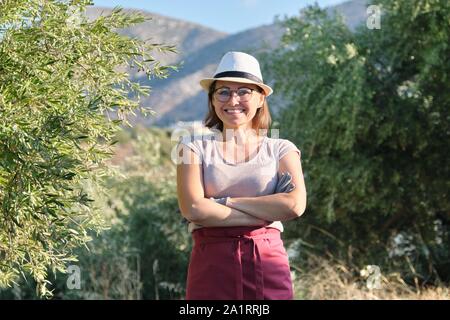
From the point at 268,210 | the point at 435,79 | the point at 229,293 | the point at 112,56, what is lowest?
the point at 229,293

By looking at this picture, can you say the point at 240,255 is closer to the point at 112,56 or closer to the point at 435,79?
the point at 112,56

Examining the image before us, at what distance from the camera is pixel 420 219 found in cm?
1112

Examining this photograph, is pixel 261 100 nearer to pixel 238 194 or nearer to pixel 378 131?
pixel 238 194

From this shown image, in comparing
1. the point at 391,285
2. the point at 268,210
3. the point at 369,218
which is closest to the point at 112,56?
the point at 268,210

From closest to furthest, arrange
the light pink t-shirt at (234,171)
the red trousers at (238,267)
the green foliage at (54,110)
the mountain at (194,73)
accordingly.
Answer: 1. the red trousers at (238,267)
2. the light pink t-shirt at (234,171)
3. the green foliage at (54,110)
4. the mountain at (194,73)

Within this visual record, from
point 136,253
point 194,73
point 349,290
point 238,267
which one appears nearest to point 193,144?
point 238,267

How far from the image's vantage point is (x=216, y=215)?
10.5ft

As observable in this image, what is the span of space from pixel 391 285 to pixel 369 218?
1.71 m

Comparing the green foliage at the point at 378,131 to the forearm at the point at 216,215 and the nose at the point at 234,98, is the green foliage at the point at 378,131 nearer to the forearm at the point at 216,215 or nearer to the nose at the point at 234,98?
the nose at the point at 234,98

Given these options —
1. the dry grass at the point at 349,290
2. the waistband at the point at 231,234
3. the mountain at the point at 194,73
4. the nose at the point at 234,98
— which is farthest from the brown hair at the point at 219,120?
the mountain at the point at 194,73

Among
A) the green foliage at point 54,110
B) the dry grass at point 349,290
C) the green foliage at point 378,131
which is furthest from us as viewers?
the green foliage at point 378,131

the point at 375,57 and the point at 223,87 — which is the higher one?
the point at 375,57

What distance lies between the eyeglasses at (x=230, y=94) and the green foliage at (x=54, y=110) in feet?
3.09

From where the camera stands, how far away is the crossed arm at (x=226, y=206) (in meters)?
3.20
